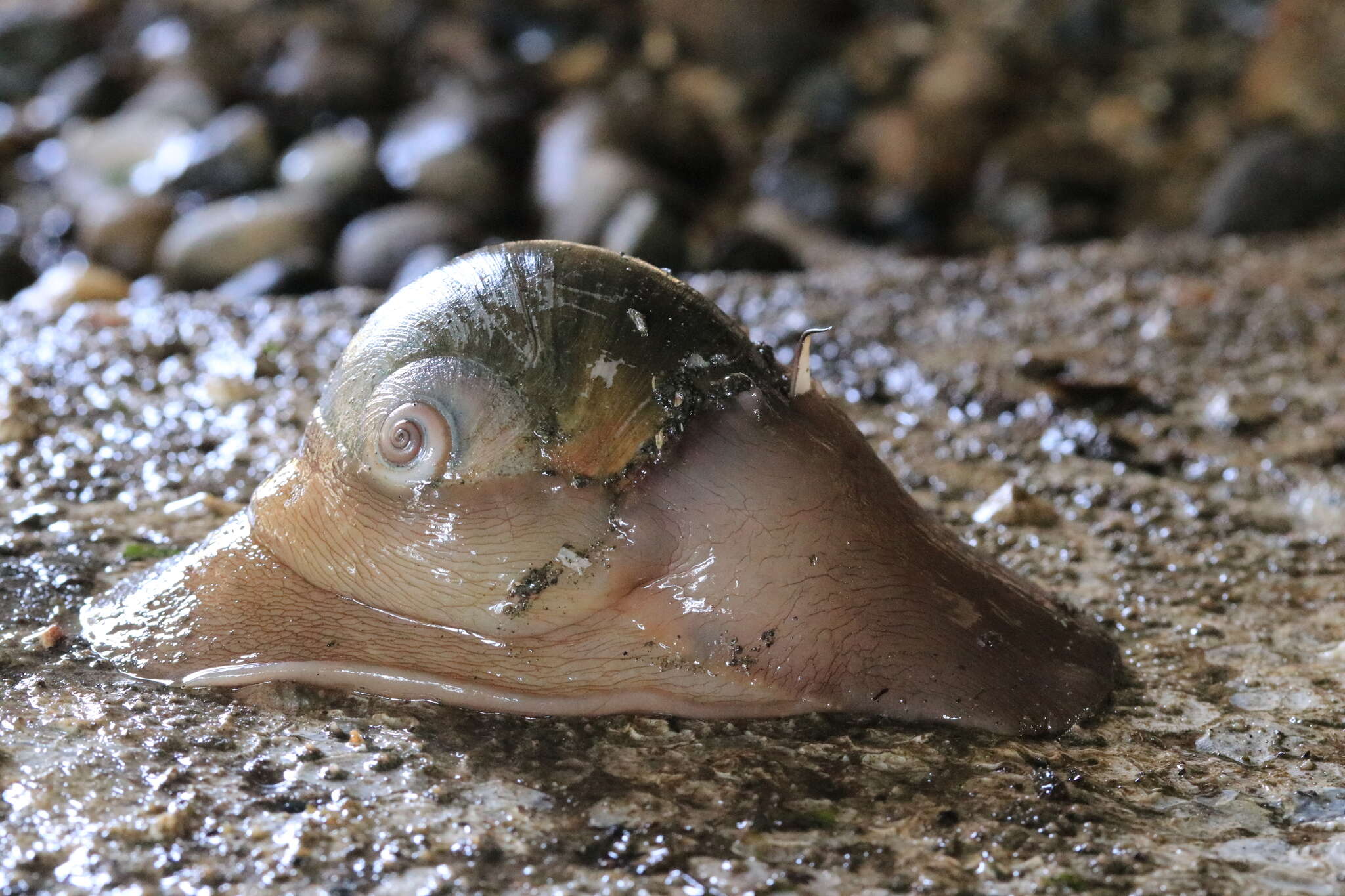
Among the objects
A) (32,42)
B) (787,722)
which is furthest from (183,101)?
(787,722)

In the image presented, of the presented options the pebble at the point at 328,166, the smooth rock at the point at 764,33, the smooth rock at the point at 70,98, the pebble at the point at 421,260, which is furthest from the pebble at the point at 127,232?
the smooth rock at the point at 764,33

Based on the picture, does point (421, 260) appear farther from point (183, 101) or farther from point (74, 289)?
point (183, 101)

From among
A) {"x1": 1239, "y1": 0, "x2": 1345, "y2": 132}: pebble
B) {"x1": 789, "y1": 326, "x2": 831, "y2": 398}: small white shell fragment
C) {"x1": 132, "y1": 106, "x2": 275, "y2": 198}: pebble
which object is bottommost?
{"x1": 789, "y1": 326, "x2": 831, "y2": 398}: small white shell fragment

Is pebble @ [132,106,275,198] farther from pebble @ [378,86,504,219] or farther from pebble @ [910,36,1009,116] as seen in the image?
pebble @ [910,36,1009,116]

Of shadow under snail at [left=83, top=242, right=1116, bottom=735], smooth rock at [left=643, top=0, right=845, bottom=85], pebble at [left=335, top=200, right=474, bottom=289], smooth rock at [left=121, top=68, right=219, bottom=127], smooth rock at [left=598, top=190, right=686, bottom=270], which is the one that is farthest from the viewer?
smooth rock at [left=643, top=0, right=845, bottom=85]

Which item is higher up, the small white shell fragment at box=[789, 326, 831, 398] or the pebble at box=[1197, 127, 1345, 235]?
the pebble at box=[1197, 127, 1345, 235]

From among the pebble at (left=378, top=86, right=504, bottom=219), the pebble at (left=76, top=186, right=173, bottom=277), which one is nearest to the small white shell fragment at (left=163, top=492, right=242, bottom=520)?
the pebble at (left=378, top=86, right=504, bottom=219)

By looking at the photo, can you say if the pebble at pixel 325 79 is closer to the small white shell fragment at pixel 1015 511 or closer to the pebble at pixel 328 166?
the pebble at pixel 328 166
